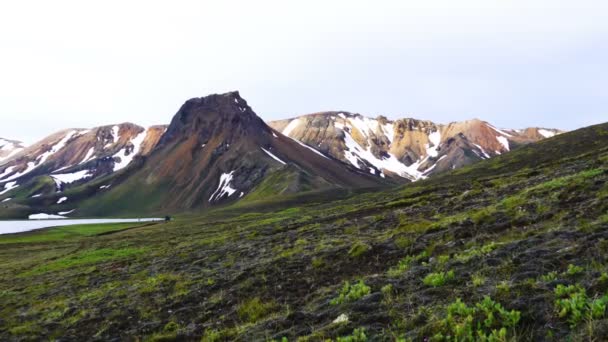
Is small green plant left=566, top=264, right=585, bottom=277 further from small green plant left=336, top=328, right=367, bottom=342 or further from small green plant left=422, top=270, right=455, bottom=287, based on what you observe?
small green plant left=336, top=328, right=367, bottom=342

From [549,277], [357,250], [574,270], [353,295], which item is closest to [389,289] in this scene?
[353,295]

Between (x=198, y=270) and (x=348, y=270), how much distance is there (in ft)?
45.8

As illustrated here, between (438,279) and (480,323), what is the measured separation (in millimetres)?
3923

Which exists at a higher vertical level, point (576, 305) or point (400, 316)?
point (576, 305)

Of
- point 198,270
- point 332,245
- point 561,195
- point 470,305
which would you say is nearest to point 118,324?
point 198,270

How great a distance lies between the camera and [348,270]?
2080 cm

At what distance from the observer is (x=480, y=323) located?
998cm

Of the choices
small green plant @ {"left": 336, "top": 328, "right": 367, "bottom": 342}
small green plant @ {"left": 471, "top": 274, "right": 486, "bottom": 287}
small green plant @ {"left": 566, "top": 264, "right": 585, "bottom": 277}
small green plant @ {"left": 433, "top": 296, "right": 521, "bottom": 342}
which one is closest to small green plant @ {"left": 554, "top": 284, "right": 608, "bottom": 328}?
small green plant @ {"left": 433, "top": 296, "right": 521, "bottom": 342}

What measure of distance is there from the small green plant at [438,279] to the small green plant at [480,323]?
9.97ft

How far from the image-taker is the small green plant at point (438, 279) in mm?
13852

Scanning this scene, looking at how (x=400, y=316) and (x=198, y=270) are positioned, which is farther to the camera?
(x=198, y=270)

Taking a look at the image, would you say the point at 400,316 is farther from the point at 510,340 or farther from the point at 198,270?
the point at 198,270

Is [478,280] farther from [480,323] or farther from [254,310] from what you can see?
[254,310]

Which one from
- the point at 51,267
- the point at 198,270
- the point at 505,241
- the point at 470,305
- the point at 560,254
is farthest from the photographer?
the point at 51,267
